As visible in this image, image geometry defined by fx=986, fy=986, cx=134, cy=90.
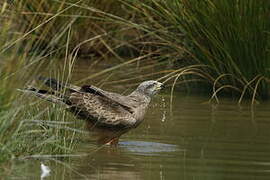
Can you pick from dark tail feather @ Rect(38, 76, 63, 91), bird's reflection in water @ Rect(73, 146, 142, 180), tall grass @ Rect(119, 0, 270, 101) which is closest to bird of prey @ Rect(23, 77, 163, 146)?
bird's reflection in water @ Rect(73, 146, 142, 180)

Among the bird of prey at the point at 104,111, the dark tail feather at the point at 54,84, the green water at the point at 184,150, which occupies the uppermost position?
the dark tail feather at the point at 54,84

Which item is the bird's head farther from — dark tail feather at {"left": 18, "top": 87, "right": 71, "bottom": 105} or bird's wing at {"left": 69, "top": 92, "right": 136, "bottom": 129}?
dark tail feather at {"left": 18, "top": 87, "right": 71, "bottom": 105}

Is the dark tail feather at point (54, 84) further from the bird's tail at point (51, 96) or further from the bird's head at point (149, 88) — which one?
the bird's head at point (149, 88)

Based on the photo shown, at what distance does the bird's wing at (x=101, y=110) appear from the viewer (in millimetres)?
9484

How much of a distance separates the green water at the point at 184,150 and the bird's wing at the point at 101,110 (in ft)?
0.72

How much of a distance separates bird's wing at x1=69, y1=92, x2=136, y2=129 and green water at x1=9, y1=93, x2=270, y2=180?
0.72 feet

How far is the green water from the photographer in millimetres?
7801

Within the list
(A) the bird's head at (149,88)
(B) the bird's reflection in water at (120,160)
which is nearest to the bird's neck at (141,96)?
(A) the bird's head at (149,88)

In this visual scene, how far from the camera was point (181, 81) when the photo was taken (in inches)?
514

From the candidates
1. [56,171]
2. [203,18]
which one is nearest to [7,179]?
[56,171]

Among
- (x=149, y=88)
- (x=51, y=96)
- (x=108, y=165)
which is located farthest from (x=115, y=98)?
(x=108, y=165)

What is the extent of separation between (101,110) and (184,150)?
98 cm

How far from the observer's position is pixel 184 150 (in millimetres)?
9109

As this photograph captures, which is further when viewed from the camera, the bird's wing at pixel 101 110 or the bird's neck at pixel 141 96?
→ the bird's neck at pixel 141 96
